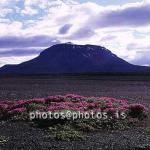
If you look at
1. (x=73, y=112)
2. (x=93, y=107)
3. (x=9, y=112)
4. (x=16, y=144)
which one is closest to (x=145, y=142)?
(x=16, y=144)

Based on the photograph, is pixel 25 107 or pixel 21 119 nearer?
pixel 21 119

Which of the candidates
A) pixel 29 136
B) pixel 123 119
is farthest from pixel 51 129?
pixel 123 119

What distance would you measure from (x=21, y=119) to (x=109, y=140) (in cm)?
739

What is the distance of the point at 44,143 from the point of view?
18.1 metres

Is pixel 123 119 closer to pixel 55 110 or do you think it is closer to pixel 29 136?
pixel 55 110

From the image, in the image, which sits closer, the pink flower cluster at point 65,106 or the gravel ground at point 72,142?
the gravel ground at point 72,142

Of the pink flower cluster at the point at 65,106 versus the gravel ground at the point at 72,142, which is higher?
the pink flower cluster at the point at 65,106

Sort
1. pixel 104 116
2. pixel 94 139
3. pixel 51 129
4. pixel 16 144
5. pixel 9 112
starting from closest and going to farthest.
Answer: pixel 16 144, pixel 94 139, pixel 51 129, pixel 104 116, pixel 9 112

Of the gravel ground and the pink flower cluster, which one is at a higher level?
the pink flower cluster

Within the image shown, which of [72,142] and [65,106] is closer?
[72,142]

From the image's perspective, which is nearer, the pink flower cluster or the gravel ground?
the gravel ground

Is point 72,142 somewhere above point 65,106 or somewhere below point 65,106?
below

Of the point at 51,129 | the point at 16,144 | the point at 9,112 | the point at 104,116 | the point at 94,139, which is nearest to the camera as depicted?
the point at 16,144

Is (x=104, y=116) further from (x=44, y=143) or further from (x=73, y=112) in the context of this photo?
(x=44, y=143)
